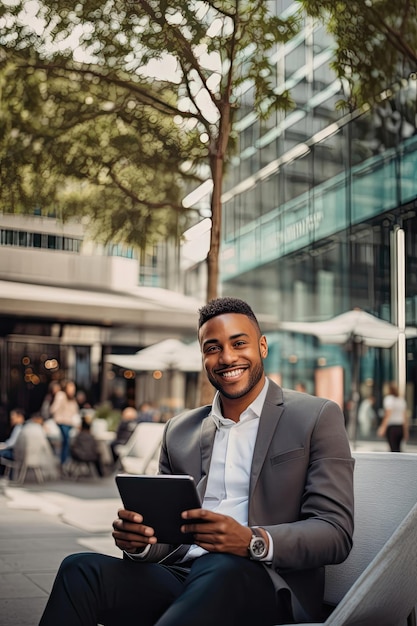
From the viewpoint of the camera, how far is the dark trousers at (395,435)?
1290 cm

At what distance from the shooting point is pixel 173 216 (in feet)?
24.4

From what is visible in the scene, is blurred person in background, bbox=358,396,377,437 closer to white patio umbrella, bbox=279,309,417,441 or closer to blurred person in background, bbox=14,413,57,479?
white patio umbrella, bbox=279,309,417,441

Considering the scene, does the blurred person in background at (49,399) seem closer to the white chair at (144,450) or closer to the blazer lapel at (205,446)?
the white chair at (144,450)

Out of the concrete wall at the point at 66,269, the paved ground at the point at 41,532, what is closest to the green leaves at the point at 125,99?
the concrete wall at the point at 66,269

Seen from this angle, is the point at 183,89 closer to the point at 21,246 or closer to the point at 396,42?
the point at 396,42

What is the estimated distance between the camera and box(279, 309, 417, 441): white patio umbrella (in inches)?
598

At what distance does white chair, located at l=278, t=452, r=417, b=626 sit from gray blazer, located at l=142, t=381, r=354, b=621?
0.37 feet

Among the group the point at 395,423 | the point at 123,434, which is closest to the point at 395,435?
the point at 395,423

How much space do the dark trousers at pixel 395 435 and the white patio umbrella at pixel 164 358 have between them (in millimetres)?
3758

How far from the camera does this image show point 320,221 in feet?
56.3

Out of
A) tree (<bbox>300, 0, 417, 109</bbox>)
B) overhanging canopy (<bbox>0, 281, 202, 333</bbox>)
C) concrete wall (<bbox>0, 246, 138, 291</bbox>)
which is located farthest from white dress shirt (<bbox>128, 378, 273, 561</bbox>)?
overhanging canopy (<bbox>0, 281, 202, 333</bbox>)

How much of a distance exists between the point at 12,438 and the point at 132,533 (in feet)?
34.4

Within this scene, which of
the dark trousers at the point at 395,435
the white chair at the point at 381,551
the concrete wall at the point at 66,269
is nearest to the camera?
the white chair at the point at 381,551

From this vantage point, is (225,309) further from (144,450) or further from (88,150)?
(144,450)
